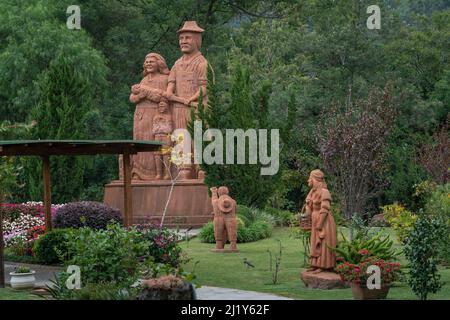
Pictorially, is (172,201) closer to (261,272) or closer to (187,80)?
(187,80)

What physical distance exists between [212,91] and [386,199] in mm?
9927

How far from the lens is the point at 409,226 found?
20.8 m

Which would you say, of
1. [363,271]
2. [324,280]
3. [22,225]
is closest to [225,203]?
[22,225]

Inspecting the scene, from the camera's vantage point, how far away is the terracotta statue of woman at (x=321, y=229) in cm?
1673

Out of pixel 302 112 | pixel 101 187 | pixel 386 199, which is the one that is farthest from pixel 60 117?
pixel 386 199

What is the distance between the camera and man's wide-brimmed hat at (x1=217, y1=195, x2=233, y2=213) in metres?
23.2

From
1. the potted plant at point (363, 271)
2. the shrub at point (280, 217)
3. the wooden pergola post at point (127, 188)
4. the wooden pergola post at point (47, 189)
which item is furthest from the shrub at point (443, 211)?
the shrub at point (280, 217)

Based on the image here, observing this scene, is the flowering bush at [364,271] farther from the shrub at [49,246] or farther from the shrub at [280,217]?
the shrub at [280,217]

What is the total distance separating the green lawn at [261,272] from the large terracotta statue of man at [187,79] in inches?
323

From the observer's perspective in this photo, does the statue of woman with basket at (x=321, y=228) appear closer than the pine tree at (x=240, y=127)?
Yes

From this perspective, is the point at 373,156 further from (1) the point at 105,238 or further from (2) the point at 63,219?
(1) the point at 105,238

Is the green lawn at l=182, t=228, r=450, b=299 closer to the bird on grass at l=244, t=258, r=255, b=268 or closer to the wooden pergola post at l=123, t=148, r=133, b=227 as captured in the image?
the bird on grass at l=244, t=258, r=255, b=268

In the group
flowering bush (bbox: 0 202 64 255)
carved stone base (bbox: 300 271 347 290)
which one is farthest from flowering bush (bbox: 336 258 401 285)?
flowering bush (bbox: 0 202 64 255)

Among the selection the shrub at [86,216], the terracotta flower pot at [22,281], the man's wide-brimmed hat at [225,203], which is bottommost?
the terracotta flower pot at [22,281]
